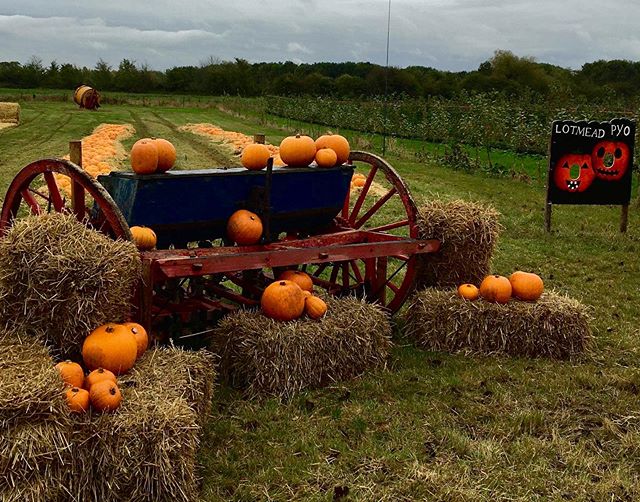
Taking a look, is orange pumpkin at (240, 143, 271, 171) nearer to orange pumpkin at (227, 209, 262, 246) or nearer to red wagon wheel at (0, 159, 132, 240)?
orange pumpkin at (227, 209, 262, 246)

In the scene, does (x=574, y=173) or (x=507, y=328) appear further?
(x=574, y=173)

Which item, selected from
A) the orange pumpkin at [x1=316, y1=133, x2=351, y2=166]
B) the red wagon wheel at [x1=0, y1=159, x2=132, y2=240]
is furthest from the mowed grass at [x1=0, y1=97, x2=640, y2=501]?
the orange pumpkin at [x1=316, y1=133, x2=351, y2=166]

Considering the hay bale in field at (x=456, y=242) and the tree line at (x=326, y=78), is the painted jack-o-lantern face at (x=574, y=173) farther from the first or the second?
the tree line at (x=326, y=78)

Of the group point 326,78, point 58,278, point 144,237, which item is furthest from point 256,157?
point 326,78

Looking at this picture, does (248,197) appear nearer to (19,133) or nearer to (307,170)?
(307,170)

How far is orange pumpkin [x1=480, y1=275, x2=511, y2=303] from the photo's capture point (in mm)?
6277

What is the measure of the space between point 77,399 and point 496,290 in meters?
3.82

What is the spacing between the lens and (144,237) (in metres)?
5.18

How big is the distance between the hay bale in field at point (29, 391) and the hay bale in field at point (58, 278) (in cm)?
34

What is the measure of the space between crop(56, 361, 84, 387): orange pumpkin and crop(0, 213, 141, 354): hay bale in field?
1.00 feet

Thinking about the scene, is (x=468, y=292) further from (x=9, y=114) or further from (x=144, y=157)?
(x=9, y=114)

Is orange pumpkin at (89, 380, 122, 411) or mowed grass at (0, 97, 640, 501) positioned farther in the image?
mowed grass at (0, 97, 640, 501)

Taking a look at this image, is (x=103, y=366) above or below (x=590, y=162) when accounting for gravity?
below

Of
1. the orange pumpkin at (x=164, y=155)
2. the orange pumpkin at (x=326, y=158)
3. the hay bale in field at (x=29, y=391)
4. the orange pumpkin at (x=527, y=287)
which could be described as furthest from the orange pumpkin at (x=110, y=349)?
the orange pumpkin at (x=527, y=287)
